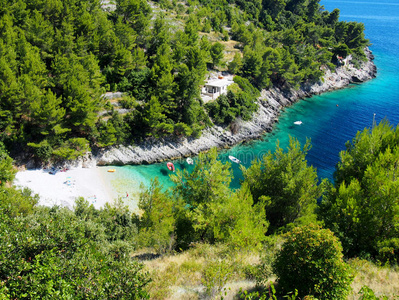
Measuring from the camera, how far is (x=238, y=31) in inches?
3310

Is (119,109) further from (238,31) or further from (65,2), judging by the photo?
(238,31)

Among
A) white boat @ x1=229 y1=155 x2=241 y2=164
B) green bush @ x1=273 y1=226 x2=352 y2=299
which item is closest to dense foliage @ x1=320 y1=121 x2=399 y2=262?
green bush @ x1=273 y1=226 x2=352 y2=299

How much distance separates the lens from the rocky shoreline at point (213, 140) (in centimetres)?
4381

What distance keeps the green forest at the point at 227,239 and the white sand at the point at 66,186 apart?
14.8 ft

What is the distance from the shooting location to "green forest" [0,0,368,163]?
38.2 meters

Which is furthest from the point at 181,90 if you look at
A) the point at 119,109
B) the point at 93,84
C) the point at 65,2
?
the point at 65,2

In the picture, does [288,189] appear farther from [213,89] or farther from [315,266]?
[213,89]

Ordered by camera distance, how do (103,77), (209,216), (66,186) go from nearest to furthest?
1. (209,216)
2. (66,186)
3. (103,77)

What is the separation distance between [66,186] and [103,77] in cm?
2074

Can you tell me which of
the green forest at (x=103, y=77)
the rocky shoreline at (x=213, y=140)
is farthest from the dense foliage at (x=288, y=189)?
the green forest at (x=103, y=77)

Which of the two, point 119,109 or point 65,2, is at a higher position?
point 65,2

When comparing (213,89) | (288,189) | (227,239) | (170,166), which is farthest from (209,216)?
(213,89)

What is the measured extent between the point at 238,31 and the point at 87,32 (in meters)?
48.2

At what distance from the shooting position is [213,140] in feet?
170
